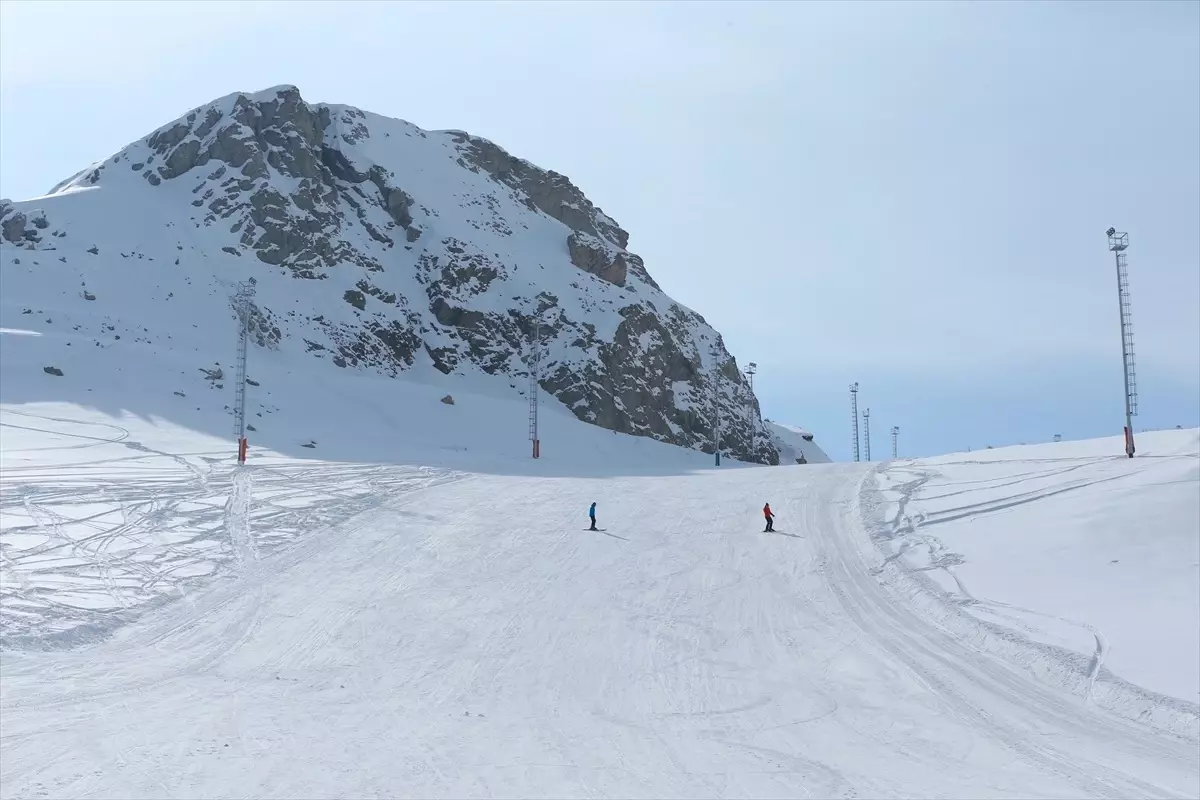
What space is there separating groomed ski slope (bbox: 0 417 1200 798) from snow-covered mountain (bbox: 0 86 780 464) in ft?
155

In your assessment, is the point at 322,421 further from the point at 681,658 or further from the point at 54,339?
the point at 681,658

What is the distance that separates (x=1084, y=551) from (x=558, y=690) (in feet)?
41.8

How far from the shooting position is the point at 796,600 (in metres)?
20.7

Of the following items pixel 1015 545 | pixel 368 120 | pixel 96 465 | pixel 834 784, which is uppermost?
pixel 368 120

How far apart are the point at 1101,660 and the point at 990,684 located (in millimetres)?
2050

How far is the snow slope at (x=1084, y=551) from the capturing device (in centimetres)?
1563

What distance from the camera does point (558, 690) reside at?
48.4ft

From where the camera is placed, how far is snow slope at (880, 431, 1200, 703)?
1563cm

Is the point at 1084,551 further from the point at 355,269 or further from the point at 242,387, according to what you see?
the point at 355,269

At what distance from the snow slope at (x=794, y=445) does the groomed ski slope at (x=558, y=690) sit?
259ft

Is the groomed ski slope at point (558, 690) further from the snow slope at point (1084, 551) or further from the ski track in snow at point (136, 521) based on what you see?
the snow slope at point (1084, 551)

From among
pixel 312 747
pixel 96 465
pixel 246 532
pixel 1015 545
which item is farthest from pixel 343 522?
pixel 1015 545

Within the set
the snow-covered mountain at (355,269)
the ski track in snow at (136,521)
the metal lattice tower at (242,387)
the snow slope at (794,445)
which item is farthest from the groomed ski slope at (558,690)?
the snow slope at (794,445)

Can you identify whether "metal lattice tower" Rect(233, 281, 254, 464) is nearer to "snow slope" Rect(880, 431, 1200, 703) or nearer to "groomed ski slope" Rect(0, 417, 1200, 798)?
"groomed ski slope" Rect(0, 417, 1200, 798)
